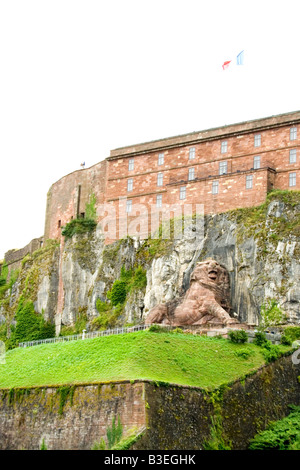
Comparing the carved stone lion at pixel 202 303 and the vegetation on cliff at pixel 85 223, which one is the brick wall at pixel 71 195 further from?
the carved stone lion at pixel 202 303

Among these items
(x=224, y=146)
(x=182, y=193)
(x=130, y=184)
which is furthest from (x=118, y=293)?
(x=224, y=146)

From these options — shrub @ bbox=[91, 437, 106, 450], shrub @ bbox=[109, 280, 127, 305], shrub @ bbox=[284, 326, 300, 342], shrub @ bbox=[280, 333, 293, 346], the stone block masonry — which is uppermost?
shrub @ bbox=[109, 280, 127, 305]

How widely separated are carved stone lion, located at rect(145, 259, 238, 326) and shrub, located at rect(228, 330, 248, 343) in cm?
258

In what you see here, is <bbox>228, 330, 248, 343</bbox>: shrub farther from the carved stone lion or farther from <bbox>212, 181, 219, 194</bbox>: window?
<bbox>212, 181, 219, 194</bbox>: window

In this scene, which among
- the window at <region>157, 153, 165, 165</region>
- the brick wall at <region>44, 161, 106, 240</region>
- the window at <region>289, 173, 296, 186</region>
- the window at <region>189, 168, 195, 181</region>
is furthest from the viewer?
the brick wall at <region>44, 161, 106, 240</region>

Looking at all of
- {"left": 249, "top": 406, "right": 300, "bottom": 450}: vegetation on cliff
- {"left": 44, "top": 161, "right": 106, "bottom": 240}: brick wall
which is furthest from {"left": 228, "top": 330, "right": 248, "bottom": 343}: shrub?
{"left": 44, "top": 161, "right": 106, "bottom": 240}: brick wall

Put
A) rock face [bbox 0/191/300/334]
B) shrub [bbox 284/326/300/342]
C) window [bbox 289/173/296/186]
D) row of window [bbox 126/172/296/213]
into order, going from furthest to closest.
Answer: row of window [bbox 126/172/296/213] < window [bbox 289/173/296/186] < rock face [bbox 0/191/300/334] < shrub [bbox 284/326/300/342]

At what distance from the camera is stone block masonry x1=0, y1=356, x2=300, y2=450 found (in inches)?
1416

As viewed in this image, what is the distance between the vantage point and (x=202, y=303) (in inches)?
1951

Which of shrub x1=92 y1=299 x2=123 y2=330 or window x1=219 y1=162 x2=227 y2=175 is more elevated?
window x1=219 y1=162 x2=227 y2=175

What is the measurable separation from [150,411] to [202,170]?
94.5ft

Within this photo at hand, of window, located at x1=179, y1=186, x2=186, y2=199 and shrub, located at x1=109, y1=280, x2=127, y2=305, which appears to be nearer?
shrub, located at x1=109, y1=280, x2=127, y2=305

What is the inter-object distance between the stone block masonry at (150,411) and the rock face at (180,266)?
862cm

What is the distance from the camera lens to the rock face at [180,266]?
52.5 meters
